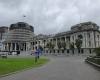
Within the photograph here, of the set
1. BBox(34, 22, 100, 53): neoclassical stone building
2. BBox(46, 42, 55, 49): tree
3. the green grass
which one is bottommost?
the green grass

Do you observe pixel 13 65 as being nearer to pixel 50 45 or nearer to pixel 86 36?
pixel 86 36

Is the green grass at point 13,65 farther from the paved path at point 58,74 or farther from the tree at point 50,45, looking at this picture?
the tree at point 50,45

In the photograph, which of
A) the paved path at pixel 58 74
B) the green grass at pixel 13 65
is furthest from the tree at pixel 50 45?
the paved path at pixel 58 74

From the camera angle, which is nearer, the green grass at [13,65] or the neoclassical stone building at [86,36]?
the green grass at [13,65]

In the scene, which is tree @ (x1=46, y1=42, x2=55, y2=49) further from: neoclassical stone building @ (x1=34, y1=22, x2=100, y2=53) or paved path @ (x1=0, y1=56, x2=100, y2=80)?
paved path @ (x1=0, y1=56, x2=100, y2=80)

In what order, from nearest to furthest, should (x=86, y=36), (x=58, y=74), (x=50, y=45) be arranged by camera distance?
(x=58, y=74) → (x=86, y=36) → (x=50, y=45)

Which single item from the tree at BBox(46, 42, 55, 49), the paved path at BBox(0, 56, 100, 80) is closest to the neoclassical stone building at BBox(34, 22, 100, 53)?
the tree at BBox(46, 42, 55, 49)

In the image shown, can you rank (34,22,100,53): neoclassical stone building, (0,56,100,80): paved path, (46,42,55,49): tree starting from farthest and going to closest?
(46,42,55,49): tree → (34,22,100,53): neoclassical stone building → (0,56,100,80): paved path

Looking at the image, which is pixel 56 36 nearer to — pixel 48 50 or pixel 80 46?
pixel 48 50

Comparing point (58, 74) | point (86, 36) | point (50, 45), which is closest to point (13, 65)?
point (58, 74)

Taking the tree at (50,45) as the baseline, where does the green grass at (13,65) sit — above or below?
below

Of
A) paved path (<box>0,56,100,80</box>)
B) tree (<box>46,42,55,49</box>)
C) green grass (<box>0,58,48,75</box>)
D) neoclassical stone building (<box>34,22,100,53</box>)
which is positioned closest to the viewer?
paved path (<box>0,56,100,80</box>)

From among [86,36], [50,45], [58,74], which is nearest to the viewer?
[58,74]

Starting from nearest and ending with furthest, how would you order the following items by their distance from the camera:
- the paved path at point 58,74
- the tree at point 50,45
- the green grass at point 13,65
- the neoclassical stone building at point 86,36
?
the paved path at point 58,74
the green grass at point 13,65
the neoclassical stone building at point 86,36
the tree at point 50,45
